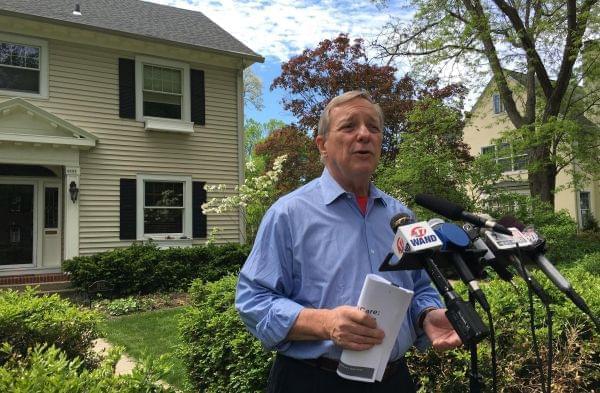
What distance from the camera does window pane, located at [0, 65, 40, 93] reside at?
34.5 ft

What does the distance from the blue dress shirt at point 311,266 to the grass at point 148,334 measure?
12.1 feet

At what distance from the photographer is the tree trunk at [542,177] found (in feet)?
41.5

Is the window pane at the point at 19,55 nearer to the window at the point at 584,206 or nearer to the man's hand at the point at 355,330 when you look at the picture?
the man's hand at the point at 355,330

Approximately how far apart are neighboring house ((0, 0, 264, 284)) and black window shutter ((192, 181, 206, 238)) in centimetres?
3

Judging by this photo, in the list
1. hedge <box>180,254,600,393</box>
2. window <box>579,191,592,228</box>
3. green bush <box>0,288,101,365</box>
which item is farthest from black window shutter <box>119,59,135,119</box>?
window <box>579,191,592,228</box>

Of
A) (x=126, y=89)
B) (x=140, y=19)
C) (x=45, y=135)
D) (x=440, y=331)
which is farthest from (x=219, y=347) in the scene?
(x=140, y=19)

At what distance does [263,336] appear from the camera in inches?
65.1

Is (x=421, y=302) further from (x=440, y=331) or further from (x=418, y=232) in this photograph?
(x=418, y=232)

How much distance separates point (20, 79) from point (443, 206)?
11.5 metres

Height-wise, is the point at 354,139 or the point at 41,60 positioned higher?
the point at 41,60

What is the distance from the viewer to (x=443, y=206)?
1.54m

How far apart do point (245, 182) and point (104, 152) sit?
3.57 m

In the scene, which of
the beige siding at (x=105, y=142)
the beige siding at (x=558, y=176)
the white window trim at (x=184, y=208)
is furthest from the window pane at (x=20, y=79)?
the beige siding at (x=558, y=176)

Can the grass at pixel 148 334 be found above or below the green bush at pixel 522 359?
below
